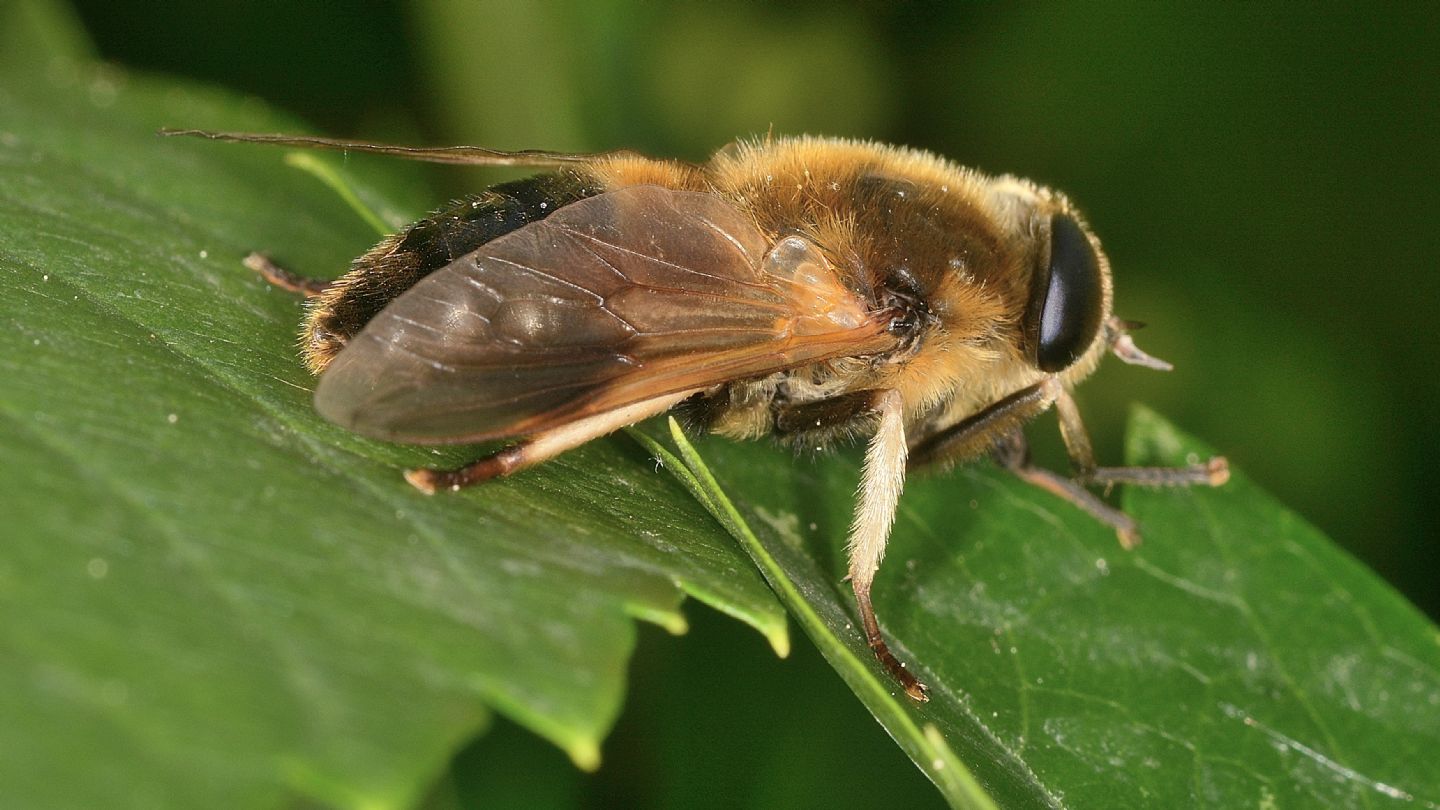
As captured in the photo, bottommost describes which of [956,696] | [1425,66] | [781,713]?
[781,713]

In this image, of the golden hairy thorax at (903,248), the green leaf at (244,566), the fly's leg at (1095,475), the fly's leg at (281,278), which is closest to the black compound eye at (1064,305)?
the golden hairy thorax at (903,248)

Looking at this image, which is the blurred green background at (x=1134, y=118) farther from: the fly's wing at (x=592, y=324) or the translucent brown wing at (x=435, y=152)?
the fly's wing at (x=592, y=324)

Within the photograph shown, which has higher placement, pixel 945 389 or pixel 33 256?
pixel 33 256

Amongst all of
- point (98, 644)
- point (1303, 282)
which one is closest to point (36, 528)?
point (98, 644)

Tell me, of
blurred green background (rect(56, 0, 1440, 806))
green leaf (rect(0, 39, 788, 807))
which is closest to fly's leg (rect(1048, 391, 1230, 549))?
green leaf (rect(0, 39, 788, 807))

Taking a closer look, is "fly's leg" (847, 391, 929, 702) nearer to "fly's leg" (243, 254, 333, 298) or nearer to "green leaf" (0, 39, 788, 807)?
"green leaf" (0, 39, 788, 807)

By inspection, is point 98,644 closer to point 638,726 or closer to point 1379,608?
point 638,726

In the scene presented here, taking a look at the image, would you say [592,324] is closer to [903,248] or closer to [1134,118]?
[903,248]
